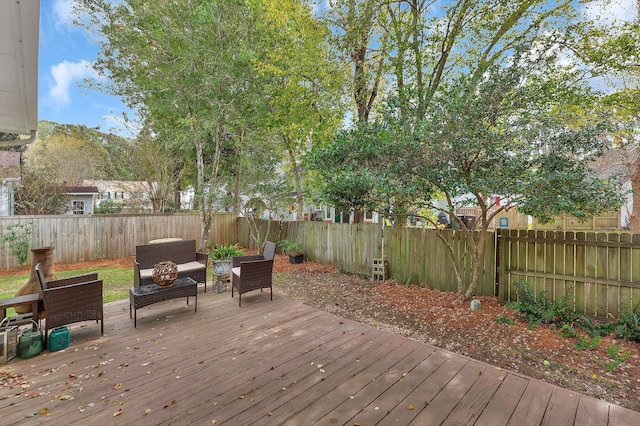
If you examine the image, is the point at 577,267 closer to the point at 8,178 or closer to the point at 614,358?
the point at 614,358

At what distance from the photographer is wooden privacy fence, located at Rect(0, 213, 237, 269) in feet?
25.9

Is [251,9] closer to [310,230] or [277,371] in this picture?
[310,230]

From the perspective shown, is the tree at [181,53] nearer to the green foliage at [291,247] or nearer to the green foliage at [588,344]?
the green foliage at [291,247]

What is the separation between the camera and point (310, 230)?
8812 millimetres

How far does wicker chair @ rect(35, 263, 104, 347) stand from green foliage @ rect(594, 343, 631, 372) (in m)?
5.94

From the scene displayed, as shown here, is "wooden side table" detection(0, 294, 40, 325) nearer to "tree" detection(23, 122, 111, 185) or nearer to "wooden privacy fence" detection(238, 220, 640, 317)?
"wooden privacy fence" detection(238, 220, 640, 317)

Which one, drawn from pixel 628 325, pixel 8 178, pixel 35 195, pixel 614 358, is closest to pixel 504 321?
pixel 614 358

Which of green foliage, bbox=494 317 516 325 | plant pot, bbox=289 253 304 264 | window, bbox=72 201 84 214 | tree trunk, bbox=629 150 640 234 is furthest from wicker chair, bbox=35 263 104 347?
window, bbox=72 201 84 214

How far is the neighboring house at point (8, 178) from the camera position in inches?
360

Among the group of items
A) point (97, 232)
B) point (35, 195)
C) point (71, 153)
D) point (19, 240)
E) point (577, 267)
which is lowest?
point (577, 267)

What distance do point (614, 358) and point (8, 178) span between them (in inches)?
597

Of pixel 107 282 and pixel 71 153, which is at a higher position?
pixel 71 153

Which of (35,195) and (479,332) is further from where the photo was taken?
(35,195)

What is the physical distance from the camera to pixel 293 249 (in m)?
9.23
